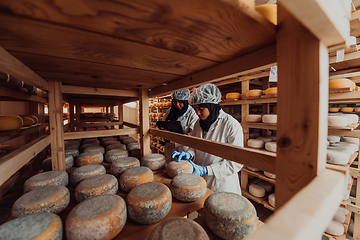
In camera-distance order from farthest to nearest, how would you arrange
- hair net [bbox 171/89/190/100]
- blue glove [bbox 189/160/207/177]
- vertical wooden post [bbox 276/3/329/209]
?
hair net [bbox 171/89/190/100] < blue glove [bbox 189/160/207/177] < vertical wooden post [bbox 276/3/329/209]

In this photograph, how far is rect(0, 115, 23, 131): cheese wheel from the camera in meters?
1.14

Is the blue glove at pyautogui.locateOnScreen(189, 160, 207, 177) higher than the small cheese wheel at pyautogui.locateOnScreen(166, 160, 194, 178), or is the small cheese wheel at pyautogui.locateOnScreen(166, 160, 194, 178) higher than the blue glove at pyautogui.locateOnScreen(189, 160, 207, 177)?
the small cheese wheel at pyautogui.locateOnScreen(166, 160, 194, 178)

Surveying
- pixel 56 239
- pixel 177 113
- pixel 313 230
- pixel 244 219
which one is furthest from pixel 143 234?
pixel 177 113

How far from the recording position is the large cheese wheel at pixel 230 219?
64cm

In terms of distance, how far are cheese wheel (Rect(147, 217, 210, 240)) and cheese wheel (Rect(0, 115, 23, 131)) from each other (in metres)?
1.43

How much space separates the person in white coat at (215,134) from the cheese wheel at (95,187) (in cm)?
76

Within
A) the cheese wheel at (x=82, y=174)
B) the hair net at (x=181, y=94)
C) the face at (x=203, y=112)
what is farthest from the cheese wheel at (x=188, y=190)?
the hair net at (x=181, y=94)

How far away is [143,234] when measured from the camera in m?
0.69

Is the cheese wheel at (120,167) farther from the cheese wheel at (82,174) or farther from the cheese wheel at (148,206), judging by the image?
the cheese wheel at (148,206)

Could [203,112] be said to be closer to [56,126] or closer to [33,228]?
[56,126]

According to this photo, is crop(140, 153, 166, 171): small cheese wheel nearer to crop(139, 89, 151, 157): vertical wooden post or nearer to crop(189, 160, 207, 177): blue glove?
crop(139, 89, 151, 157): vertical wooden post

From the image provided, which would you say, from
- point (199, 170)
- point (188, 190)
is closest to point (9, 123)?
point (188, 190)

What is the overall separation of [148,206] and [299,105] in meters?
0.75

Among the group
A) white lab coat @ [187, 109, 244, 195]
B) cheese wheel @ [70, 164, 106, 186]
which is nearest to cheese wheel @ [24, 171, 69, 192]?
cheese wheel @ [70, 164, 106, 186]
